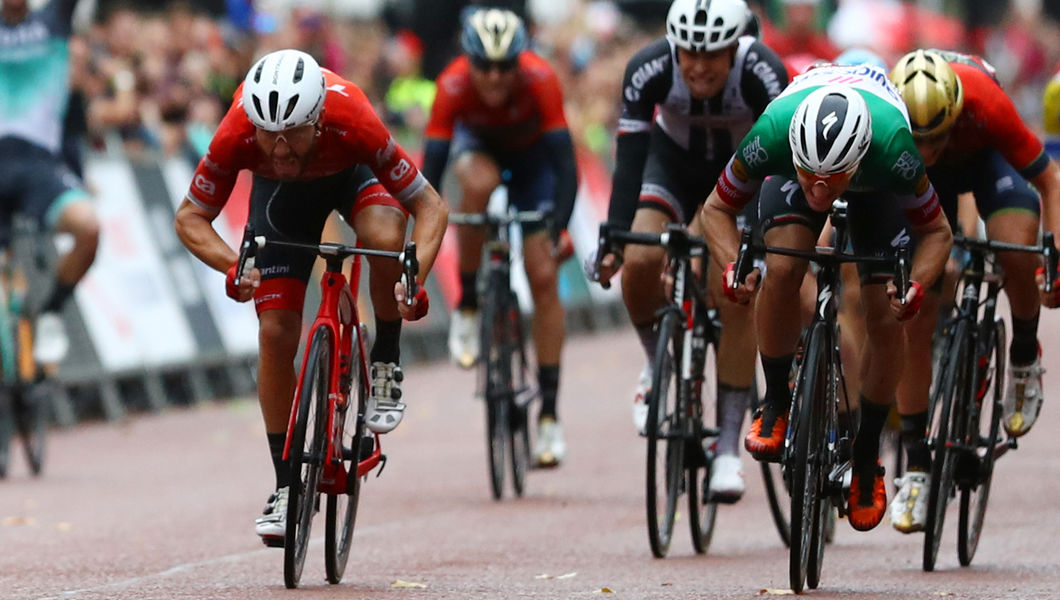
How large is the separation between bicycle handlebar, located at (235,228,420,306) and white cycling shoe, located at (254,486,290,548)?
2.87 ft

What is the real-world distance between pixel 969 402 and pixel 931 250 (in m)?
1.12

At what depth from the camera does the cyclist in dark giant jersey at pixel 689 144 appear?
9617mm

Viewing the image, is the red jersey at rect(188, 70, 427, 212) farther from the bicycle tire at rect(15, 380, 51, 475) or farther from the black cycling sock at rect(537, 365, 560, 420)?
the bicycle tire at rect(15, 380, 51, 475)

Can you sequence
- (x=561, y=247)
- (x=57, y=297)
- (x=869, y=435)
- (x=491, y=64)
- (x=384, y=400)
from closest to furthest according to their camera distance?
(x=384, y=400) → (x=869, y=435) → (x=491, y=64) → (x=561, y=247) → (x=57, y=297)

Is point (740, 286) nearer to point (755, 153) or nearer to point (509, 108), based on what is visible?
point (755, 153)

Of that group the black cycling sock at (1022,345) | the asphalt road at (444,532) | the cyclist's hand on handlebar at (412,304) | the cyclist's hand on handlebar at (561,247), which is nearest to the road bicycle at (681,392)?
the asphalt road at (444,532)

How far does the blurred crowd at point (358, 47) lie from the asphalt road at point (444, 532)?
240cm

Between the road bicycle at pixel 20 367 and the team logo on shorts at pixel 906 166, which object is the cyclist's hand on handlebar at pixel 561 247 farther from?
the team logo on shorts at pixel 906 166

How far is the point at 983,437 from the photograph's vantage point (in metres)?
9.59

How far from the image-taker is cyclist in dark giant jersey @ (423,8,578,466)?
1214 cm

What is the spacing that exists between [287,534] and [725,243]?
6.62 feet

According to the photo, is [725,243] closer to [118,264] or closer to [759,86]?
[759,86]

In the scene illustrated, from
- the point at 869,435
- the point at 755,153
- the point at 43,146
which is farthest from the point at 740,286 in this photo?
the point at 43,146

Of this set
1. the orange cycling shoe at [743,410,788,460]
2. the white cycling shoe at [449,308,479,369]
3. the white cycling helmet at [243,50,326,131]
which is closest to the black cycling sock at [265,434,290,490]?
the white cycling helmet at [243,50,326,131]
